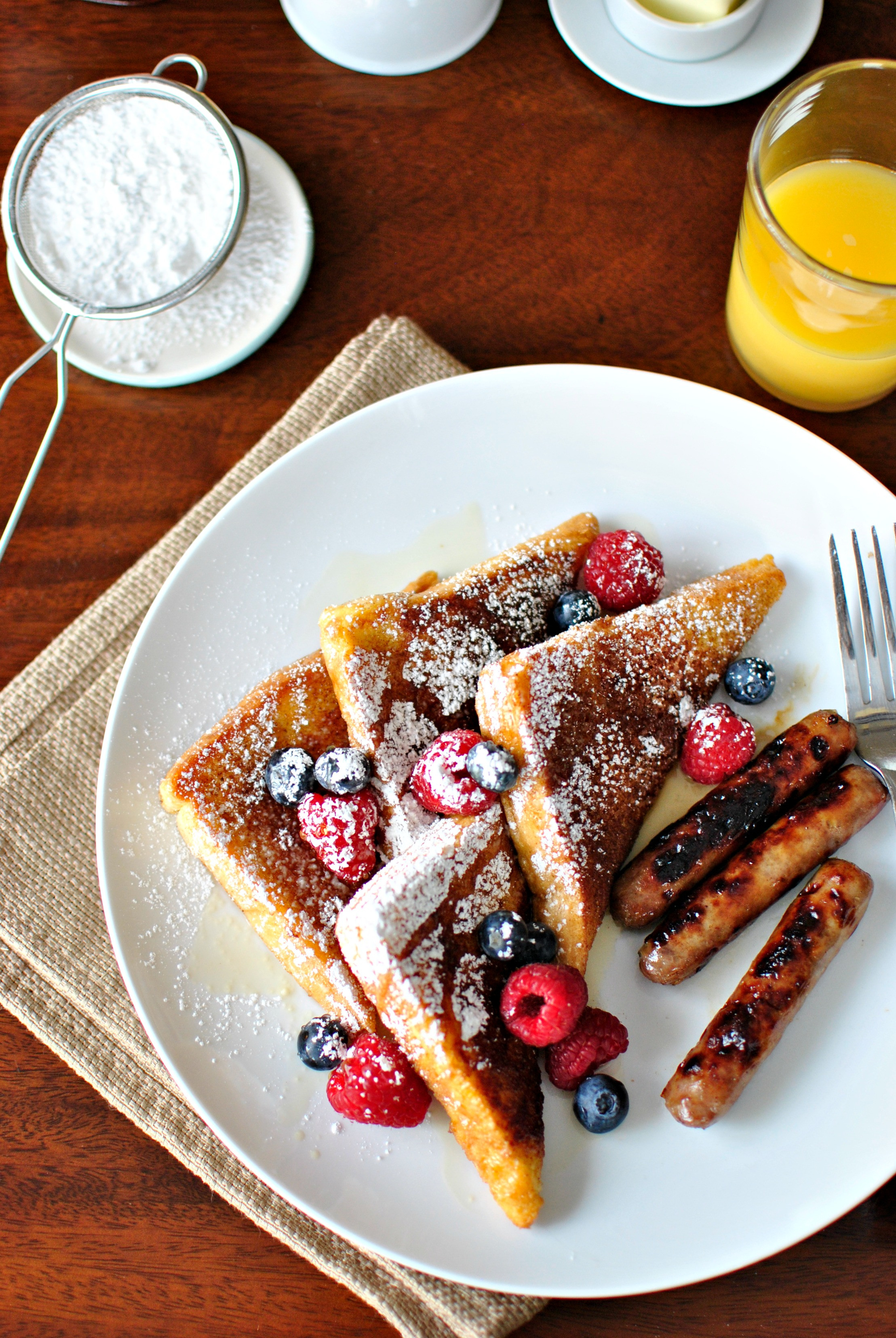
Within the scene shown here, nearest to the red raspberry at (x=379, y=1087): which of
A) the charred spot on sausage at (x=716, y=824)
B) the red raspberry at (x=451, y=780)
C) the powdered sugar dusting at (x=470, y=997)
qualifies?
the powdered sugar dusting at (x=470, y=997)

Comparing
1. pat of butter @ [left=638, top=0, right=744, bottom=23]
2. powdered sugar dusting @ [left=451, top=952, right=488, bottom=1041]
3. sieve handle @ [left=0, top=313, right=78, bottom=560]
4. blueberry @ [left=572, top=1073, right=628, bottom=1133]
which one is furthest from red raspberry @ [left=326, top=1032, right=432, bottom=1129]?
pat of butter @ [left=638, top=0, right=744, bottom=23]

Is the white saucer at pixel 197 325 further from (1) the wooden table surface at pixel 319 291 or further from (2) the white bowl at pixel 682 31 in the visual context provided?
(2) the white bowl at pixel 682 31

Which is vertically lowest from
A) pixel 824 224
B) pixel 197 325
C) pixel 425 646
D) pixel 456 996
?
pixel 456 996

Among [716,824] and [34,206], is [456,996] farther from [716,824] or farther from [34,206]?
[34,206]

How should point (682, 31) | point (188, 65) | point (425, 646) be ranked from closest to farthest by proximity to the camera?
point (425, 646) < point (682, 31) < point (188, 65)

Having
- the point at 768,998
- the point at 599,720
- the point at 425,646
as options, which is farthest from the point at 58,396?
the point at 768,998

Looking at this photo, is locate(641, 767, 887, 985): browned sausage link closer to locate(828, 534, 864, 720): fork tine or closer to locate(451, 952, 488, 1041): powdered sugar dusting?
locate(828, 534, 864, 720): fork tine

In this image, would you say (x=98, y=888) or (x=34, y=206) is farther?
(x=34, y=206)
